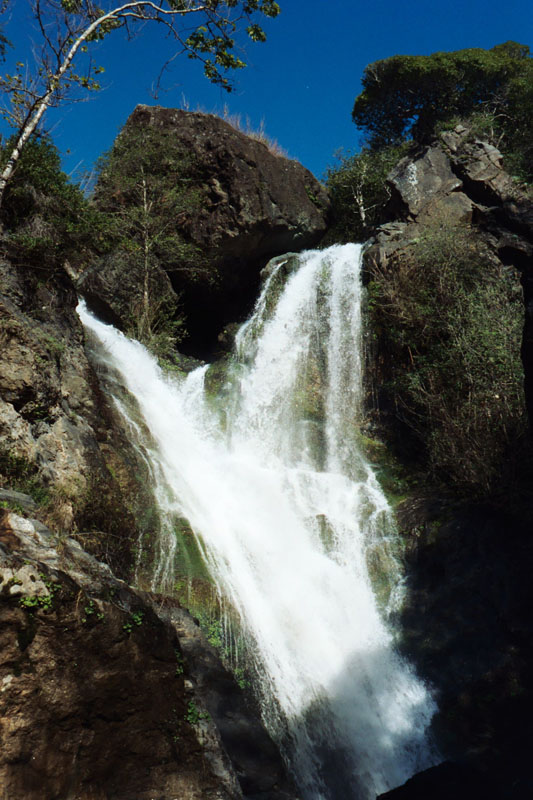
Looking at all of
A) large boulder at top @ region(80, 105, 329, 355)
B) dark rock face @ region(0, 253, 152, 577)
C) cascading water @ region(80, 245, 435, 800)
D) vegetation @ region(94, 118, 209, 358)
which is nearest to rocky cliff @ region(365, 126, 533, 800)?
cascading water @ region(80, 245, 435, 800)

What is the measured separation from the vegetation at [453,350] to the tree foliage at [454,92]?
9.02m

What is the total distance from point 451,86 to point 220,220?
1252 centimetres

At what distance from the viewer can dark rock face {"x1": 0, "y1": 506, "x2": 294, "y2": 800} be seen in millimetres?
3127

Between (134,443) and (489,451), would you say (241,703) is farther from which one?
(489,451)

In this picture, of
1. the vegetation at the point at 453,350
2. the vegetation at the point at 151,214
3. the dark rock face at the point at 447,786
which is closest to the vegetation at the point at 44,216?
the vegetation at the point at 151,214

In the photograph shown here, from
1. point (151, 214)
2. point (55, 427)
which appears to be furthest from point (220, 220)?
point (55, 427)

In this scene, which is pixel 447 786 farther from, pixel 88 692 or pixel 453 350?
pixel 453 350

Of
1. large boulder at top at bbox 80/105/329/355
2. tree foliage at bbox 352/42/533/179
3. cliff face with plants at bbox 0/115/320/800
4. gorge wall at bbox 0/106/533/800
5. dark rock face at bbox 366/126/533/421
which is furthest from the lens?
tree foliage at bbox 352/42/533/179

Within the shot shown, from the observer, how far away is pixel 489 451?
28.0 ft

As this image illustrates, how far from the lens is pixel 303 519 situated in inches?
341

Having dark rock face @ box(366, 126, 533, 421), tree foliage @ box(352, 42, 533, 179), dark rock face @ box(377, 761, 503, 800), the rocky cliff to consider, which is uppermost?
tree foliage @ box(352, 42, 533, 179)

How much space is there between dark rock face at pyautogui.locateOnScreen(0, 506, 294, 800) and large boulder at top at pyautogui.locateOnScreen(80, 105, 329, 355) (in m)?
10.5

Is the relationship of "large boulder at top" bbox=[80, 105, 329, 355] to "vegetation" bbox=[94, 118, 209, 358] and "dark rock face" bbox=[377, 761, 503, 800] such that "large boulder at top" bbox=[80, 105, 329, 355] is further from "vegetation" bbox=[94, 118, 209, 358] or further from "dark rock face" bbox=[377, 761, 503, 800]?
"dark rock face" bbox=[377, 761, 503, 800]

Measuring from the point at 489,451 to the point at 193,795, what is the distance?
689cm
